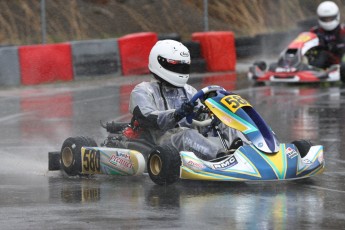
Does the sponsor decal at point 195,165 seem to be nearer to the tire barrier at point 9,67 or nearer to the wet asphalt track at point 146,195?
the wet asphalt track at point 146,195

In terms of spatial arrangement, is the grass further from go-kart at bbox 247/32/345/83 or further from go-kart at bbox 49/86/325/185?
go-kart at bbox 49/86/325/185

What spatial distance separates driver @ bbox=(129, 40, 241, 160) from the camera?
28.4 ft

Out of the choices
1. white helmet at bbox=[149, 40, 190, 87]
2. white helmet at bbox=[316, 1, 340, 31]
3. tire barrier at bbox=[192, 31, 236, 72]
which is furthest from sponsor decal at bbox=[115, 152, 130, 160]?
tire barrier at bbox=[192, 31, 236, 72]

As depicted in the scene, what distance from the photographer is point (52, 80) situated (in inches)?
706

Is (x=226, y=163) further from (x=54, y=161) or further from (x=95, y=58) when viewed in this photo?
(x=95, y=58)

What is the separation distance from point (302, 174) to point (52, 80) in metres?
10.1

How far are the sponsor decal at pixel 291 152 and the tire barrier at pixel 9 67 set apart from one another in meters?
9.42

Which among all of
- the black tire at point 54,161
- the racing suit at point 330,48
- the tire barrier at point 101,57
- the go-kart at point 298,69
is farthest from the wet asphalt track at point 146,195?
the racing suit at point 330,48

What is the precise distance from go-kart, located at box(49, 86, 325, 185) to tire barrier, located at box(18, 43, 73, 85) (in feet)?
27.9

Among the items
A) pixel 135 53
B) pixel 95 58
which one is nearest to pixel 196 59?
pixel 135 53

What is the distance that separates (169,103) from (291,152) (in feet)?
4.46

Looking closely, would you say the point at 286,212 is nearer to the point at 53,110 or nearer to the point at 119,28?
the point at 53,110

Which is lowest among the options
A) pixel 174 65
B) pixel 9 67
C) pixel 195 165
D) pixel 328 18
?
pixel 195 165

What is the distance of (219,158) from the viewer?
841cm
